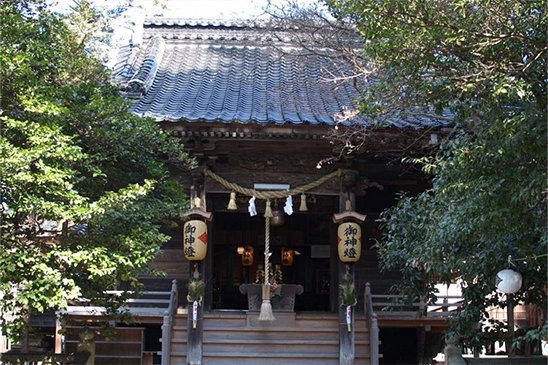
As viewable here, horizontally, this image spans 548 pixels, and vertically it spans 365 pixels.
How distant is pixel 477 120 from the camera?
6.68m

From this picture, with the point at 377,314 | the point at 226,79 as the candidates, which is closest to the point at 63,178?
the point at 377,314

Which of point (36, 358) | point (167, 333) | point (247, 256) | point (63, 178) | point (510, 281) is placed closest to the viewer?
point (510, 281)

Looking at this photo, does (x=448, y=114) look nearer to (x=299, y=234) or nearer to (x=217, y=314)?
(x=217, y=314)

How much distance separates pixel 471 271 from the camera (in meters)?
6.44

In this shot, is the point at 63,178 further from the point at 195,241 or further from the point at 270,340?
the point at 270,340

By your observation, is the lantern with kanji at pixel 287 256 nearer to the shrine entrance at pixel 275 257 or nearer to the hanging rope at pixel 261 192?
the shrine entrance at pixel 275 257

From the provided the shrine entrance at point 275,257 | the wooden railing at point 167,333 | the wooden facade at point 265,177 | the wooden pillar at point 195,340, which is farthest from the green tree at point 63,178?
the shrine entrance at point 275,257

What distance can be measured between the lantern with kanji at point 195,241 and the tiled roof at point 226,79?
1814 millimetres

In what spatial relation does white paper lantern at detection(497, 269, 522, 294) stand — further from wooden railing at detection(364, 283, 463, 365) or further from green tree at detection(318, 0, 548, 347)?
wooden railing at detection(364, 283, 463, 365)

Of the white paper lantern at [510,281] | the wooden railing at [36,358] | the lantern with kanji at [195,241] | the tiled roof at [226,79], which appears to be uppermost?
the tiled roof at [226,79]

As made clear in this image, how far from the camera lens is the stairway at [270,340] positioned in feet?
31.8

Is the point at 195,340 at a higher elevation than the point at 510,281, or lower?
lower

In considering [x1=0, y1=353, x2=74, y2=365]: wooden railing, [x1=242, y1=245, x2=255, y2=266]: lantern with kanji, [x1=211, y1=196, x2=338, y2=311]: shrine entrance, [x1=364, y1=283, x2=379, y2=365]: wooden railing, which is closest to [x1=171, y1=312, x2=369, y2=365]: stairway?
[x1=364, y1=283, x2=379, y2=365]: wooden railing

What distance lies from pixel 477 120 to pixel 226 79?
6.97 m
